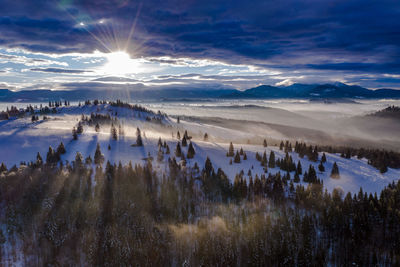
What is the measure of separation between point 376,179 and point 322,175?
11932 millimetres

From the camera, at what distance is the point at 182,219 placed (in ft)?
162

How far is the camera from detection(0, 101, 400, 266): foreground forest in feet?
145

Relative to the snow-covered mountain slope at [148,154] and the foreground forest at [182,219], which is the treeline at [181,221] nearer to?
the foreground forest at [182,219]

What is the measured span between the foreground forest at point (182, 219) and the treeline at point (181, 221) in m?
0.17

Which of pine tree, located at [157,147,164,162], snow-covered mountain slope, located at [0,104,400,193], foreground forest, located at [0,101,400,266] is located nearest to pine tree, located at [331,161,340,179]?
snow-covered mountain slope, located at [0,104,400,193]

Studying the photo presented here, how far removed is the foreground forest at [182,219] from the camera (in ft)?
145

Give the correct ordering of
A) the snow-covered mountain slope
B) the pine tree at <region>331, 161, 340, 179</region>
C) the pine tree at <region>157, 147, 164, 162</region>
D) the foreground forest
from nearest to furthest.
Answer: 1. the foreground forest
2. the snow-covered mountain slope
3. the pine tree at <region>331, 161, 340, 179</region>
4. the pine tree at <region>157, 147, 164, 162</region>

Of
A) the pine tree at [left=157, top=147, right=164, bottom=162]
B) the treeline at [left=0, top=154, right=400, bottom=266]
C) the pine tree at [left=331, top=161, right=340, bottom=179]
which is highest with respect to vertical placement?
the pine tree at [left=157, top=147, right=164, bottom=162]

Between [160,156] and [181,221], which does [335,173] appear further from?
[160,156]

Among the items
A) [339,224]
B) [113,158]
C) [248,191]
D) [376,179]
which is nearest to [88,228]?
[113,158]

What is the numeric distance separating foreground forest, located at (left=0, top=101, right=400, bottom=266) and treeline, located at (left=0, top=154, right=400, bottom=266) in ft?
0.56

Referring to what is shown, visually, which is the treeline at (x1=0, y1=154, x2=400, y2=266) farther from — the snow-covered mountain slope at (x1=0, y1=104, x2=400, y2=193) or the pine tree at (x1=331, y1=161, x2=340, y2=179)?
the pine tree at (x1=331, y1=161, x2=340, y2=179)

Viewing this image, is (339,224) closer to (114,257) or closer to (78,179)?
(114,257)

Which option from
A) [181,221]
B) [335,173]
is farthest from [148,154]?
[335,173]
